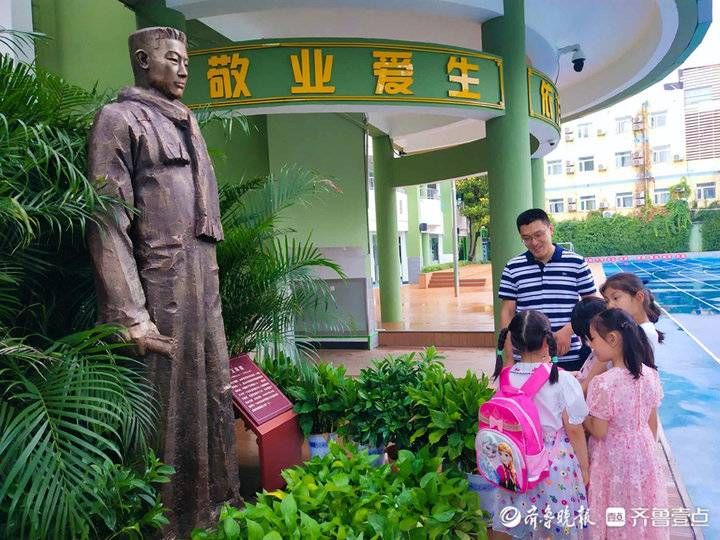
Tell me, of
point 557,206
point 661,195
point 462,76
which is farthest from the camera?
point 557,206

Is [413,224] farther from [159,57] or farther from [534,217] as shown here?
[159,57]

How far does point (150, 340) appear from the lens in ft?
7.13

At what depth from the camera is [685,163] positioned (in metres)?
34.1

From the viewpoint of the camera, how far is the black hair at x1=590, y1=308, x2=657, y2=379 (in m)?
2.28

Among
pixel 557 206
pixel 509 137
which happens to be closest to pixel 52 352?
pixel 509 137

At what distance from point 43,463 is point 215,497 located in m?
0.96

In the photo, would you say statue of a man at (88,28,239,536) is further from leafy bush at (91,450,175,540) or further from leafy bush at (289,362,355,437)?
leafy bush at (289,362,355,437)

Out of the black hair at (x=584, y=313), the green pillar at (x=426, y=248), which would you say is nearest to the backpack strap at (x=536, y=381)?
the black hair at (x=584, y=313)

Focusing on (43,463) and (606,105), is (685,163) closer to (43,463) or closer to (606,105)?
(606,105)

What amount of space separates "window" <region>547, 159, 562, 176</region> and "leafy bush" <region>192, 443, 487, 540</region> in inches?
1464

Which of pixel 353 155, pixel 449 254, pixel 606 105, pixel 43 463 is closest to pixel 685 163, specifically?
pixel 449 254

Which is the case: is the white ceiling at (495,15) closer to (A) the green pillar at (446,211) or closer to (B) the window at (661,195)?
(A) the green pillar at (446,211)

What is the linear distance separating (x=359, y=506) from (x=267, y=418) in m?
1.02

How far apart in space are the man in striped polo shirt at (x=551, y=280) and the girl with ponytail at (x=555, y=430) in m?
0.73
